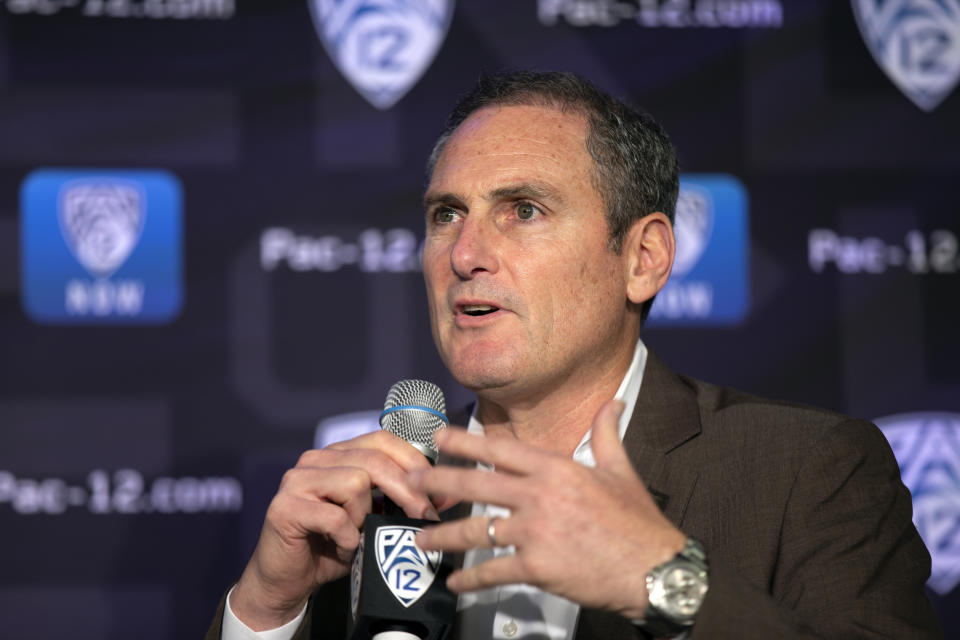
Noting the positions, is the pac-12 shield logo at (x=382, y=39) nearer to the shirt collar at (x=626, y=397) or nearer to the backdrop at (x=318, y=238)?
the backdrop at (x=318, y=238)

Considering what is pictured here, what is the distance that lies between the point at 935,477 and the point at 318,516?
207 centimetres

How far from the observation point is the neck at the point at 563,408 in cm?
202

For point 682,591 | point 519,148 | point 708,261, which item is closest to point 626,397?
point 519,148

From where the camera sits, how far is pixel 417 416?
1673 millimetres

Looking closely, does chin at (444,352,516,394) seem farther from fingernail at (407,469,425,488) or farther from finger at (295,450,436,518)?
fingernail at (407,469,425,488)

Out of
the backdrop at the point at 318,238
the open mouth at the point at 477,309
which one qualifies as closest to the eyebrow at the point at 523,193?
the open mouth at the point at 477,309

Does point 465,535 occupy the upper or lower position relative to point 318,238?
lower

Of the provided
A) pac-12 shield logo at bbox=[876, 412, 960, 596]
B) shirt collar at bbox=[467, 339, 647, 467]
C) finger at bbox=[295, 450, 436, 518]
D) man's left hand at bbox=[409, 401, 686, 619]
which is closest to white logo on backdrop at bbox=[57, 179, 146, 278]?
shirt collar at bbox=[467, 339, 647, 467]

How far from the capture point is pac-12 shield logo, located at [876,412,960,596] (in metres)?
2.89

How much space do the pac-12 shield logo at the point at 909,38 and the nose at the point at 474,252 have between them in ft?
5.86

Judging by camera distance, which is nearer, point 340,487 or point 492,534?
point 492,534

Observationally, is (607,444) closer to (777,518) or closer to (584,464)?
(584,464)

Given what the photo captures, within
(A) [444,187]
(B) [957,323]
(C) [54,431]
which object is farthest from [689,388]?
(C) [54,431]

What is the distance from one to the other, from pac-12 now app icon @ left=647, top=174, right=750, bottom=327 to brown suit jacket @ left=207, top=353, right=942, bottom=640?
0.90m
